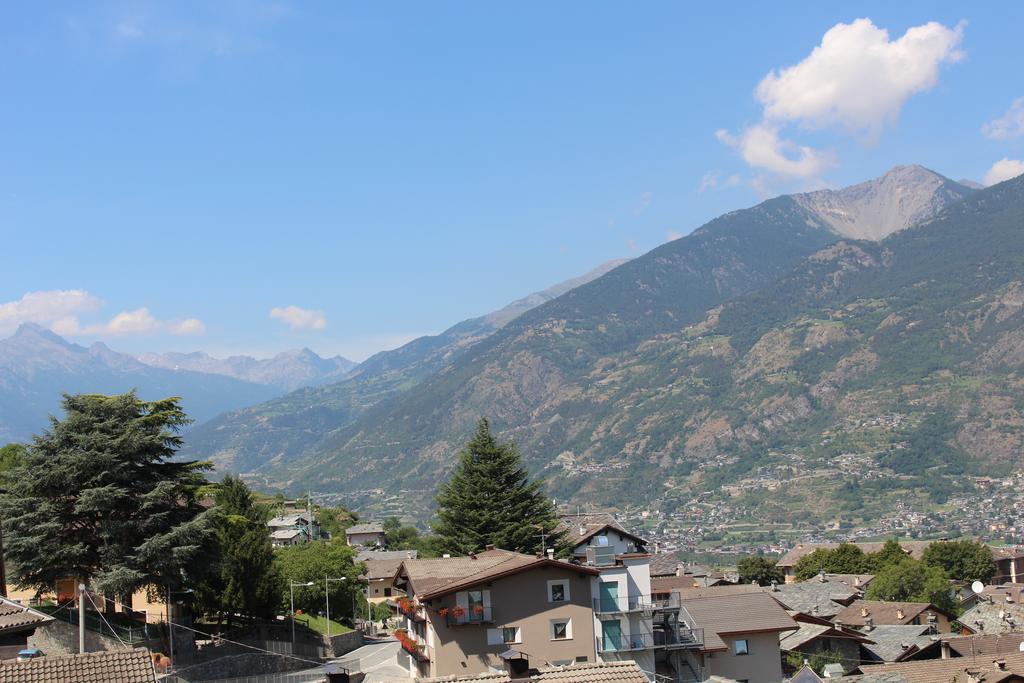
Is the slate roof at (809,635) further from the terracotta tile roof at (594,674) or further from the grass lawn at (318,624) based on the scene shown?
the terracotta tile roof at (594,674)

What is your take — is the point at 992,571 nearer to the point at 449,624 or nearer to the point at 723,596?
the point at 723,596

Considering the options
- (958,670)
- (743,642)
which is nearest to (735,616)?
(743,642)

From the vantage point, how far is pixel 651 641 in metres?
43.7

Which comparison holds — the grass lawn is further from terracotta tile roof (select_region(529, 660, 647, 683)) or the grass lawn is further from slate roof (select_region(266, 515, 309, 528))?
slate roof (select_region(266, 515, 309, 528))

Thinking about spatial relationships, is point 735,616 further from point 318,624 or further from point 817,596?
point 318,624

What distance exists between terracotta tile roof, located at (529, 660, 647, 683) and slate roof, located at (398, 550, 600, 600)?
2275cm

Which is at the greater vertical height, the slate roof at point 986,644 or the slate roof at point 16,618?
the slate roof at point 16,618

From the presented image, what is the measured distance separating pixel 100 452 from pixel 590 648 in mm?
21929

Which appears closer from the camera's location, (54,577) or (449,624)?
(449,624)

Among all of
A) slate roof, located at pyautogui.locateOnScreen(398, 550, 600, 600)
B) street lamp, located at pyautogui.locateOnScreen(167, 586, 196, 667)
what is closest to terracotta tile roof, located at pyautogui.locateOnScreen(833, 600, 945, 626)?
slate roof, located at pyautogui.locateOnScreen(398, 550, 600, 600)

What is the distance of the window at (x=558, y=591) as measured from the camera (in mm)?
41875

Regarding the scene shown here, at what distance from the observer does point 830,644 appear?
54688 millimetres

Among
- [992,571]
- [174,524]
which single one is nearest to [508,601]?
[174,524]

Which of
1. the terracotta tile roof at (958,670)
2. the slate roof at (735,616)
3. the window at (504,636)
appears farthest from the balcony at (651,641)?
the terracotta tile roof at (958,670)
